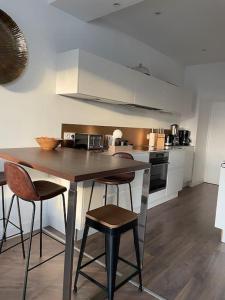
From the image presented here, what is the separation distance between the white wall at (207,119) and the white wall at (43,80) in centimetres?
243

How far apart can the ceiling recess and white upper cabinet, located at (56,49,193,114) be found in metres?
0.46

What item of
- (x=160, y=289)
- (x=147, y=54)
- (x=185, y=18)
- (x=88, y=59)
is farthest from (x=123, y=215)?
(x=147, y=54)

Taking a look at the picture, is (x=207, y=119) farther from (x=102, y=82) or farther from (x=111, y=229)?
(x=111, y=229)

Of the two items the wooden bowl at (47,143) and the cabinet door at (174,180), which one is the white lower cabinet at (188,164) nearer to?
the cabinet door at (174,180)

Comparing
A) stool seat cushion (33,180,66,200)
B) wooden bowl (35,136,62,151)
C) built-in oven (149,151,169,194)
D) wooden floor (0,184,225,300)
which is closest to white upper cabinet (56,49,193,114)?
wooden bowl (35,136,62,151)

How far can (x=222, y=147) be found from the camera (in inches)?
209

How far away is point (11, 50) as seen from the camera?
228 cm

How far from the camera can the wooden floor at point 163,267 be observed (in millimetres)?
1830

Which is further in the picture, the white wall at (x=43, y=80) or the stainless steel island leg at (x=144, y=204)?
the white wall at (x=43, y=80)

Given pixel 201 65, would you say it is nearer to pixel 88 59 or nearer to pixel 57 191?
pixel 88 59

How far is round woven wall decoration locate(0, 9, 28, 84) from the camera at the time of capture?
220 centimetres

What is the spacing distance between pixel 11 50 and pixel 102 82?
100 cm

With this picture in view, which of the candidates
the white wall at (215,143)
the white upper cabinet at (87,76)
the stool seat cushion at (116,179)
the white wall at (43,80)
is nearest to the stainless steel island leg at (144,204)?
the stool seat cushion at (116,179)

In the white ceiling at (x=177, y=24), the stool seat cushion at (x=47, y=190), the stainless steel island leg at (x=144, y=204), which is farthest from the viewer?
the white ceiling at (x=177, y=24)
